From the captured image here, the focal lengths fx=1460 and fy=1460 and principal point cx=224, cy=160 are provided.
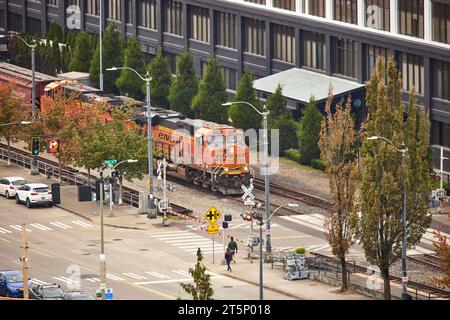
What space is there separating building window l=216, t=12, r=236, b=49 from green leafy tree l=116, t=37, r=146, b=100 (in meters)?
7.17

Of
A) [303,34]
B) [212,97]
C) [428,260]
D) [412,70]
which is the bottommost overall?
[212,97]

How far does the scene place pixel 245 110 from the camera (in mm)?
103812

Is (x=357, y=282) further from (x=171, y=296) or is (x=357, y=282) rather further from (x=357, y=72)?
(x=357, y=72)

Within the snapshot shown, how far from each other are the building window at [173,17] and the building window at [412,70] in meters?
30.2

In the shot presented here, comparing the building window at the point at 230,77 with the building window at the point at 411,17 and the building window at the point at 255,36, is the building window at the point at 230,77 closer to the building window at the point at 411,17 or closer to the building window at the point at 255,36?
the building window at the point at 255,36

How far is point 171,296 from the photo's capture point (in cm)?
6462

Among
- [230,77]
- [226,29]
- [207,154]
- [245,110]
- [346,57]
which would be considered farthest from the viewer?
[226,29]

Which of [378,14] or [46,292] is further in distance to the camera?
[378,14]

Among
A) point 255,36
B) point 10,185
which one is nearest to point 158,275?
point 10,185

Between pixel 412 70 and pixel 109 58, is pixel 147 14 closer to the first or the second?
pixel 109 58

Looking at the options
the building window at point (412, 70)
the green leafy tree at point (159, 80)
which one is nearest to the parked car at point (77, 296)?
the building window at point (412, 70)

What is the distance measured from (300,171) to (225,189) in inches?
359

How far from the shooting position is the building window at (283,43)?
116m

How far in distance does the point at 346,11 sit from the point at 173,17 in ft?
79.5
